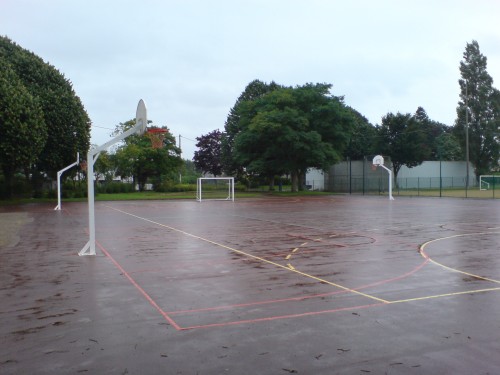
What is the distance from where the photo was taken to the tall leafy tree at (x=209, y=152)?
74.1 m

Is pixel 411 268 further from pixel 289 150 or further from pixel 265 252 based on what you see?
pixel 289 150

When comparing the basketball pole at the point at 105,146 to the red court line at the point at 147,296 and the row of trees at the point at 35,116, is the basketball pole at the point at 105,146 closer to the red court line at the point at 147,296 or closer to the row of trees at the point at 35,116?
the red court line at the point at 147,296

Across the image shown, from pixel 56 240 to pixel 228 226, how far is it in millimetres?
6359

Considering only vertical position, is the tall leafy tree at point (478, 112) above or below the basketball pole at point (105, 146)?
above

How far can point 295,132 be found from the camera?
4709 centimetres

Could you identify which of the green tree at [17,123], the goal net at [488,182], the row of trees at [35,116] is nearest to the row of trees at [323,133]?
the goal net at [488,182]

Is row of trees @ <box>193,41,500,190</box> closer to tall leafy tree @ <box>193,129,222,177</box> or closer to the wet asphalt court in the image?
tall leafy tree @ <box>193,129,222,177</box>

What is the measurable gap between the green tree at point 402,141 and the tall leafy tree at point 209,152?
2496cm

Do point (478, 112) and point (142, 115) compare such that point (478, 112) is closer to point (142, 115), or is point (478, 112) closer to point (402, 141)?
point (402, 141)

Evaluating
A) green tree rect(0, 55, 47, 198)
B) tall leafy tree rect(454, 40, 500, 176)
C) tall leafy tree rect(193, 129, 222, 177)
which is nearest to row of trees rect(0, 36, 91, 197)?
green tree rect(0, 55, 47, 198)

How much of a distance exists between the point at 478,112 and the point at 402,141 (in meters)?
13.4

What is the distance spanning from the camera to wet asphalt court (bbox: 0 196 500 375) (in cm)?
456

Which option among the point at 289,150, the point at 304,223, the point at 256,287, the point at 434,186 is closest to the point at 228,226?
the point at 304,223

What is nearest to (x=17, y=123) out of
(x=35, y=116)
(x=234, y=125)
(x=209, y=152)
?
(x=35, y=116)
